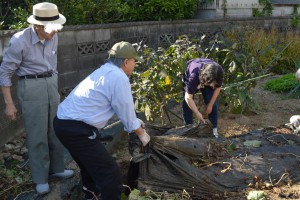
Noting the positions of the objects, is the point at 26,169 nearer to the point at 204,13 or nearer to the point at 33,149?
the point at 33,149

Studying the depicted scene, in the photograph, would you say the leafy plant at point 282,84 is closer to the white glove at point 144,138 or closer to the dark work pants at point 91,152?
the white glove at point 144,138

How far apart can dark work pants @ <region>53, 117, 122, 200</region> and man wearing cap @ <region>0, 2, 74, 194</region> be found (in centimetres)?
41

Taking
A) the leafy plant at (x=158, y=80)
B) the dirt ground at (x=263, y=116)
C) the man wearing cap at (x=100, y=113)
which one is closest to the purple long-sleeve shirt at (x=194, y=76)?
the leafy plant at (x=158, y=80)

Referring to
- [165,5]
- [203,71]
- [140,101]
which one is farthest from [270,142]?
[165,5]

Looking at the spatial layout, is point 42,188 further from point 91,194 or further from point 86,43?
point 86,43

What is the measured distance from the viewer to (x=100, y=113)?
3102 mm

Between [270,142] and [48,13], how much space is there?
112 inches

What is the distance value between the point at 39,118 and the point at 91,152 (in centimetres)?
67

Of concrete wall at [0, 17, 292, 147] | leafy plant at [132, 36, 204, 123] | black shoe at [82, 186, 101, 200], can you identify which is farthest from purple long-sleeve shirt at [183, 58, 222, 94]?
concrete wall at [0, 17, 292, 147]

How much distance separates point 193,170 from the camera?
12.4ft

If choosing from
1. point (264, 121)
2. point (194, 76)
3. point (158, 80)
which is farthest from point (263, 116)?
point (194, 76)

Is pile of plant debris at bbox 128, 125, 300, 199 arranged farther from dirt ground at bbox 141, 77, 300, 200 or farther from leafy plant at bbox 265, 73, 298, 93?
leafy plant at bbox 265, 73, 298, 93

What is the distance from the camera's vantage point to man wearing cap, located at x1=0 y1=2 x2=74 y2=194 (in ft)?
11.0

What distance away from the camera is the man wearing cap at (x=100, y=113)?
9.88ft
